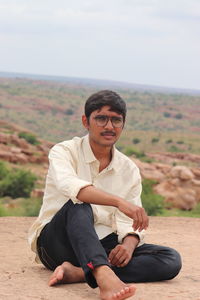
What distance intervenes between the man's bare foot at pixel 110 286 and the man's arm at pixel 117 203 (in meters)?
0.38

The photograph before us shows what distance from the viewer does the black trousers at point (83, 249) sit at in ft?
13.3

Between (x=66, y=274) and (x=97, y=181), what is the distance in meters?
0.70

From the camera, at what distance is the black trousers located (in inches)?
159

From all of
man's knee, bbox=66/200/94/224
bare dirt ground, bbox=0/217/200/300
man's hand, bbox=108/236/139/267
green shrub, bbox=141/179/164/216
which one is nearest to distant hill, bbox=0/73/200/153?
green shrub, bbox=141/179/164/216

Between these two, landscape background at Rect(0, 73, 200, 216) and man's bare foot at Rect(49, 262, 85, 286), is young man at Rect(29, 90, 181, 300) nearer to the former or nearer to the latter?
man's bare foot at Rect(49, 262, 85, 286)

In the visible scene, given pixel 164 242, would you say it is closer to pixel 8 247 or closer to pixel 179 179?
pixel 8 247

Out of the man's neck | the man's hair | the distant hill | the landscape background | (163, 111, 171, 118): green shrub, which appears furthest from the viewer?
(163, 111, 171, 118): green shrub

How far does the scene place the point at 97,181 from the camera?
459 cm

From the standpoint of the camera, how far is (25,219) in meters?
9.83

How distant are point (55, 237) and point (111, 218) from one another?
42 cm

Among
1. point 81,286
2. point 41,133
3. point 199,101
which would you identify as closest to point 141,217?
point 81,286

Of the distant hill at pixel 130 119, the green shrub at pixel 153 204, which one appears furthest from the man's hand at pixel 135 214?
the distant hill at pixel 130 119

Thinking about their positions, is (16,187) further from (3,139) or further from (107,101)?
(107,101)

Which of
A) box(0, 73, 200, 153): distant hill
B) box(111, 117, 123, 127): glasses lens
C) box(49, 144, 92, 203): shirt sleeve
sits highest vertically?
box(111, 117, 123, 127): glasses lens
